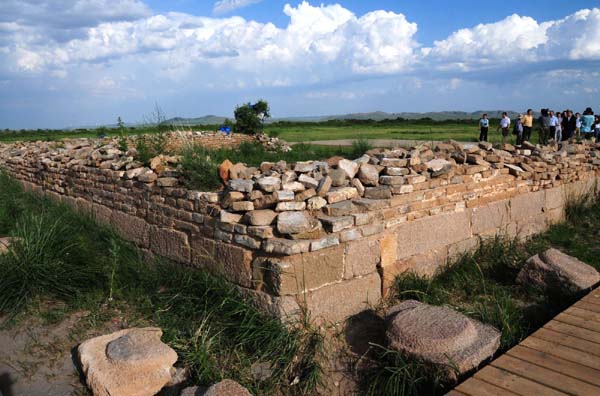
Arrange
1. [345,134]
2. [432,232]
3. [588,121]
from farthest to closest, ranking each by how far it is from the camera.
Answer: [345,134]
[588,121]
[432,232]

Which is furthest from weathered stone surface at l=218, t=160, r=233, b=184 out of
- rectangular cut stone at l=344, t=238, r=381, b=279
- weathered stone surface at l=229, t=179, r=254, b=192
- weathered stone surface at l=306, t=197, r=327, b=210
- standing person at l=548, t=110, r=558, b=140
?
standing person at l=548, t=110, r=558, b=140

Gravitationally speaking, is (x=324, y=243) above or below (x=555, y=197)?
above

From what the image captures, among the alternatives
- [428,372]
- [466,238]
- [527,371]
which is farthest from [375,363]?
[466,238]

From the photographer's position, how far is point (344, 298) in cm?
436

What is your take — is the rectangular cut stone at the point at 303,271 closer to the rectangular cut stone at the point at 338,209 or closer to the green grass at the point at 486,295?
the rectangular cut stone at the point at 338,209

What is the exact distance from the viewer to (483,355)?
11.5 feet

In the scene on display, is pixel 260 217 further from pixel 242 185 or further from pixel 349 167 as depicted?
pixel 349 167

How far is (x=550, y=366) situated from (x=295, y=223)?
214 cm

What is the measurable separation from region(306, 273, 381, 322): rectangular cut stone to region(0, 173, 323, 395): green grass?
23cm

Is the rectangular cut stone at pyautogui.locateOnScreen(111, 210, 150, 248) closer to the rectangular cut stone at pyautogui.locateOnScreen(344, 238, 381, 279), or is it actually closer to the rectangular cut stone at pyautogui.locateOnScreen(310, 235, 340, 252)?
the rectangular cut stone at pyautogui.locateOnScreen(310, 235, 340, 252)

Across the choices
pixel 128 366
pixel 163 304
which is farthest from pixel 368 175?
pixel 128 366

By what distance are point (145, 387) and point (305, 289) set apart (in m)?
1.45

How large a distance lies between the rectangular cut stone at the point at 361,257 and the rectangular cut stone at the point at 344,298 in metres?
0.07

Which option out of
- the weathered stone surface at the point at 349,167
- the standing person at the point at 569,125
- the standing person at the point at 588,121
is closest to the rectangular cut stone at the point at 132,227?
the weathered stone surface at the point at 349,167
